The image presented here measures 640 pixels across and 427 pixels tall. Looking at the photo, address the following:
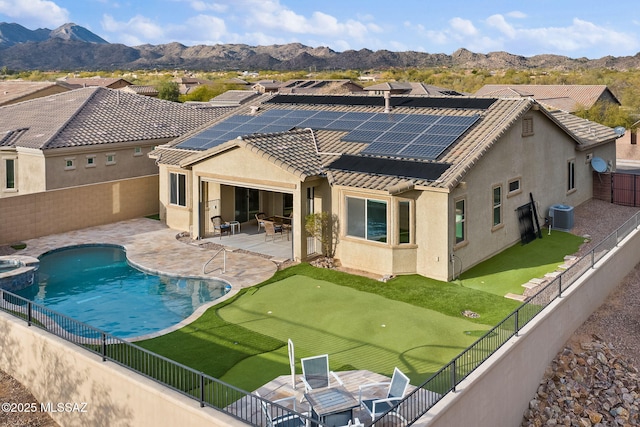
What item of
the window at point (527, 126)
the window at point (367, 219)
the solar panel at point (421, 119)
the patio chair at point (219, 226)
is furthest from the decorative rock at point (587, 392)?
the patio chair at point (219, 226)

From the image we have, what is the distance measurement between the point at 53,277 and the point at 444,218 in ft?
47.1

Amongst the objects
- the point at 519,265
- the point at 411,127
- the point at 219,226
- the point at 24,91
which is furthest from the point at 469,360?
the point at 24,91

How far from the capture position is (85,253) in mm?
25734

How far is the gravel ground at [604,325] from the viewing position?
14031 mm

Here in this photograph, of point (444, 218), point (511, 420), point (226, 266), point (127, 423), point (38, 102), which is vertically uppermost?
point (38, 102)

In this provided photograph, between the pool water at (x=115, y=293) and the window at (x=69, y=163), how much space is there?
276 inches

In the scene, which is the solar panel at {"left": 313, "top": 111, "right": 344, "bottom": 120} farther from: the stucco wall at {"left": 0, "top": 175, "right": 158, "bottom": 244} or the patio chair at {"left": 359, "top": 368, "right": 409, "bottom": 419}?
the patio chair at {"left": 359, "top": 368, "right": 409, "bottom": 419}

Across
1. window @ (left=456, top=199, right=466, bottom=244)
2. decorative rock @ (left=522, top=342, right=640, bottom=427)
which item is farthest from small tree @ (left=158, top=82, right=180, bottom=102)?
decorative rock @ (left=522, top=342, right=640, bottom=427)

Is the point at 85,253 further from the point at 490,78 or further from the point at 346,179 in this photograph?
the point at 490,78

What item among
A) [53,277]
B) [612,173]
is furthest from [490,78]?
[53,277]

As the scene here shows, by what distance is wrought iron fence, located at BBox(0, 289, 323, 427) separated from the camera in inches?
430

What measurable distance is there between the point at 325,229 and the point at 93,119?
1808 centimetres

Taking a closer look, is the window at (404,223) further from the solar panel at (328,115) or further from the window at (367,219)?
the solar panel at (328,115)

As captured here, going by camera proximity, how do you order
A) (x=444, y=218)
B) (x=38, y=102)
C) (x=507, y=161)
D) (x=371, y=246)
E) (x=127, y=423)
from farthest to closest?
(x=38, y=102) → (x=507, y=161) → (x=371, y=246) → (x=444, y=218) → (x=127, y=423)
